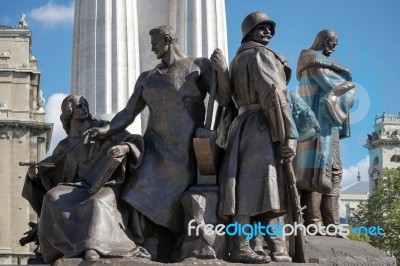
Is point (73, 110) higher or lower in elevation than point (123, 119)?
higher

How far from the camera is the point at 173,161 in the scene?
985 cm

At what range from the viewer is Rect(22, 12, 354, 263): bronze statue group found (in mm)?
9461

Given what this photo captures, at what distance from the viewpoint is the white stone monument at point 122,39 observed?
2698 centimetres

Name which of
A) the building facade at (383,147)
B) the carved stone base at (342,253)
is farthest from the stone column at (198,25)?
the building facade at (383,147)

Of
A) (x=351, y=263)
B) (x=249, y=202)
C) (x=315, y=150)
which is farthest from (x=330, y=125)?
(x=249, y=202)

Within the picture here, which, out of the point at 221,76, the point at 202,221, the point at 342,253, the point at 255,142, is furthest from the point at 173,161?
the point at 342,253

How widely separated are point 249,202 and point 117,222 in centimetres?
129

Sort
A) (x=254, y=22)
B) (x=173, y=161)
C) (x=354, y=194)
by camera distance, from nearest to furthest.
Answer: (x=173, y=161) → (x=254, y=22) → (x=354, y=194)

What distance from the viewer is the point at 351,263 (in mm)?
10555

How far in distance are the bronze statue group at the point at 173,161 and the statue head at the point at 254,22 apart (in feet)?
0.04

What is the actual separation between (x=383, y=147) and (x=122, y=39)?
69.3 metres

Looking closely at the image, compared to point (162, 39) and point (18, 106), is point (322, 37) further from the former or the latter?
point (18, 106)

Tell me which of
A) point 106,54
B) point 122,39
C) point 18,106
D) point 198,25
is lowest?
point 106,54

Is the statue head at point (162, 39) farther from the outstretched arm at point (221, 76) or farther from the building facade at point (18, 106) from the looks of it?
the building facade at point (18, 106)
